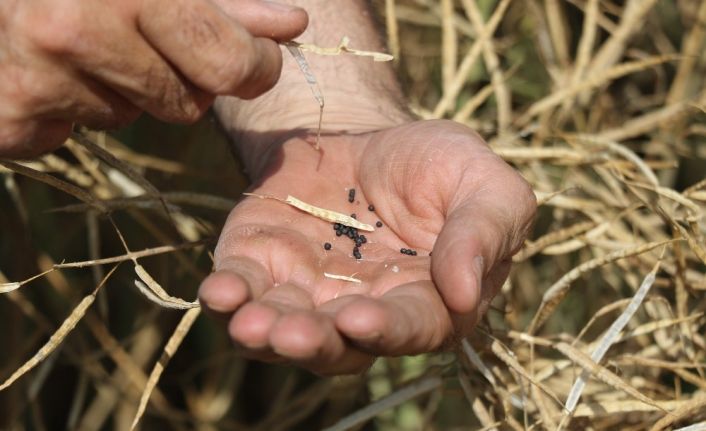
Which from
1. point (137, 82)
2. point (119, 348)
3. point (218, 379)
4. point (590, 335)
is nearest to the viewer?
point (137, 82)

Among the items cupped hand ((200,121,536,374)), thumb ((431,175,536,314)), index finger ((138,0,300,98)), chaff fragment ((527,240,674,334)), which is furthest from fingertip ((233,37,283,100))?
chaff fragment ((527,240,674,334))

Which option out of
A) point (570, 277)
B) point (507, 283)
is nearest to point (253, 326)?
point (570, 277)

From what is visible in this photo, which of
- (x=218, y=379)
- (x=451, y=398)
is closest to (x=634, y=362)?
(x=451, y=398)

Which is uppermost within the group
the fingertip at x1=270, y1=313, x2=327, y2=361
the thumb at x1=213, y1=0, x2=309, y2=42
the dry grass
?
the thumb at x1=213, y1=0, x2=309, y2=42

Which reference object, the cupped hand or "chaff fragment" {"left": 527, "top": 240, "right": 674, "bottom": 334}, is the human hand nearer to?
the cupped hand

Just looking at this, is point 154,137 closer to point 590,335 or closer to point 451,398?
point 451,398

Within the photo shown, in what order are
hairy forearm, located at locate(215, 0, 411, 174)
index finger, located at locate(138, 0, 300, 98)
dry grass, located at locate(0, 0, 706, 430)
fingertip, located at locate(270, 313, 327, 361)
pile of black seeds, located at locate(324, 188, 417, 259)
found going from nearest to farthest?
fingertip, located at locate(270, 313, 327, 361) < index finger, located at locate(138, 0, 300, 98) < pile of black seeds, located at locate(324, 188, 417, 259) < dry grass, located at locate(0, 0, 706, 430) < hairy forearm, located at locate(215, 0, 411, 174)
